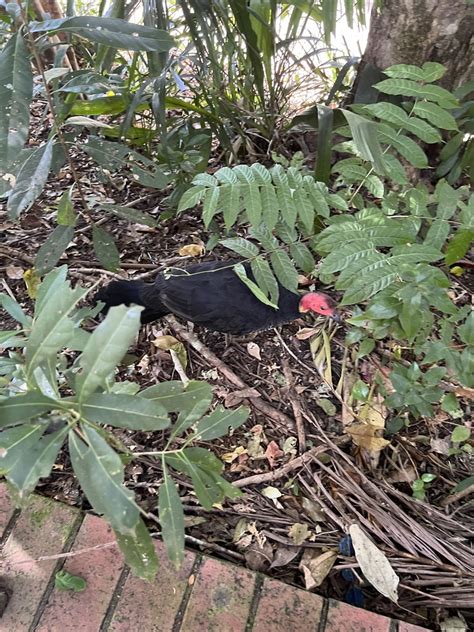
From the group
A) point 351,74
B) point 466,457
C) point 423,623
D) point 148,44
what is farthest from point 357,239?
point 351,74

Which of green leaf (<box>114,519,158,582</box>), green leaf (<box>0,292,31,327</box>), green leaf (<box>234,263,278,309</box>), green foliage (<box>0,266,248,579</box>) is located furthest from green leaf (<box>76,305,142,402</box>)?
green leaf (<box>234,263,278,309</box>)

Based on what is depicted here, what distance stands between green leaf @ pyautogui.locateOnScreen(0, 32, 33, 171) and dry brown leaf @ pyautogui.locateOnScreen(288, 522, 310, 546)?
1217 mm

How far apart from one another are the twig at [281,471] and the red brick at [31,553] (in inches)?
19.4

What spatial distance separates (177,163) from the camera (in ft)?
6.53

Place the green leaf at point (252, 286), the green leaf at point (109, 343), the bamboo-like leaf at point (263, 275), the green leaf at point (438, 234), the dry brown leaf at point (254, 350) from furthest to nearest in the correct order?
the dry brown leaf at point (254, 350) < the bamboo-like leaf at point (263, 275) < the green leaf at point (252, 286) < the green leaf at point (438, 234) < the green leaf at point (109, 343)

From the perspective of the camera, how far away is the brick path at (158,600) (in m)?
1.23

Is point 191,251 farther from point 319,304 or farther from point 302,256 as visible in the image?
point 302,256

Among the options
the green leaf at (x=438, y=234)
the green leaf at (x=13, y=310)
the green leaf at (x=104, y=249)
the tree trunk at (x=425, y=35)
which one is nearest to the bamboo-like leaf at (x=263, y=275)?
the green leaf at (x=438, y=234)

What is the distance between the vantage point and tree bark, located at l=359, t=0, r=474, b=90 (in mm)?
1833

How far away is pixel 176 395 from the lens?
38.8 inches

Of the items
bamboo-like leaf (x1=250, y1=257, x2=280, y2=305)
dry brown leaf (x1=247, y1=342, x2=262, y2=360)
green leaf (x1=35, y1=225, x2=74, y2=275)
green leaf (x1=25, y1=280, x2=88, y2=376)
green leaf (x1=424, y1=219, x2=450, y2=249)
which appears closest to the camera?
green leaf (x1=25, y1=280, x2=88, y2=376)

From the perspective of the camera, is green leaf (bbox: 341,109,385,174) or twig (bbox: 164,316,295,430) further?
twig (bbox: 164,316,295,430)

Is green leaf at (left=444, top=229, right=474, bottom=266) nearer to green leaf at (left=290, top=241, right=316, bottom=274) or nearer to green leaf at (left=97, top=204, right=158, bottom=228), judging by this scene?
green leaf at (left=290, top=241, right=316, bottom=274)

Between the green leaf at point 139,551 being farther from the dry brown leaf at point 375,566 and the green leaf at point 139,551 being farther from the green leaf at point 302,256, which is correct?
the green leaf at point 302,256
